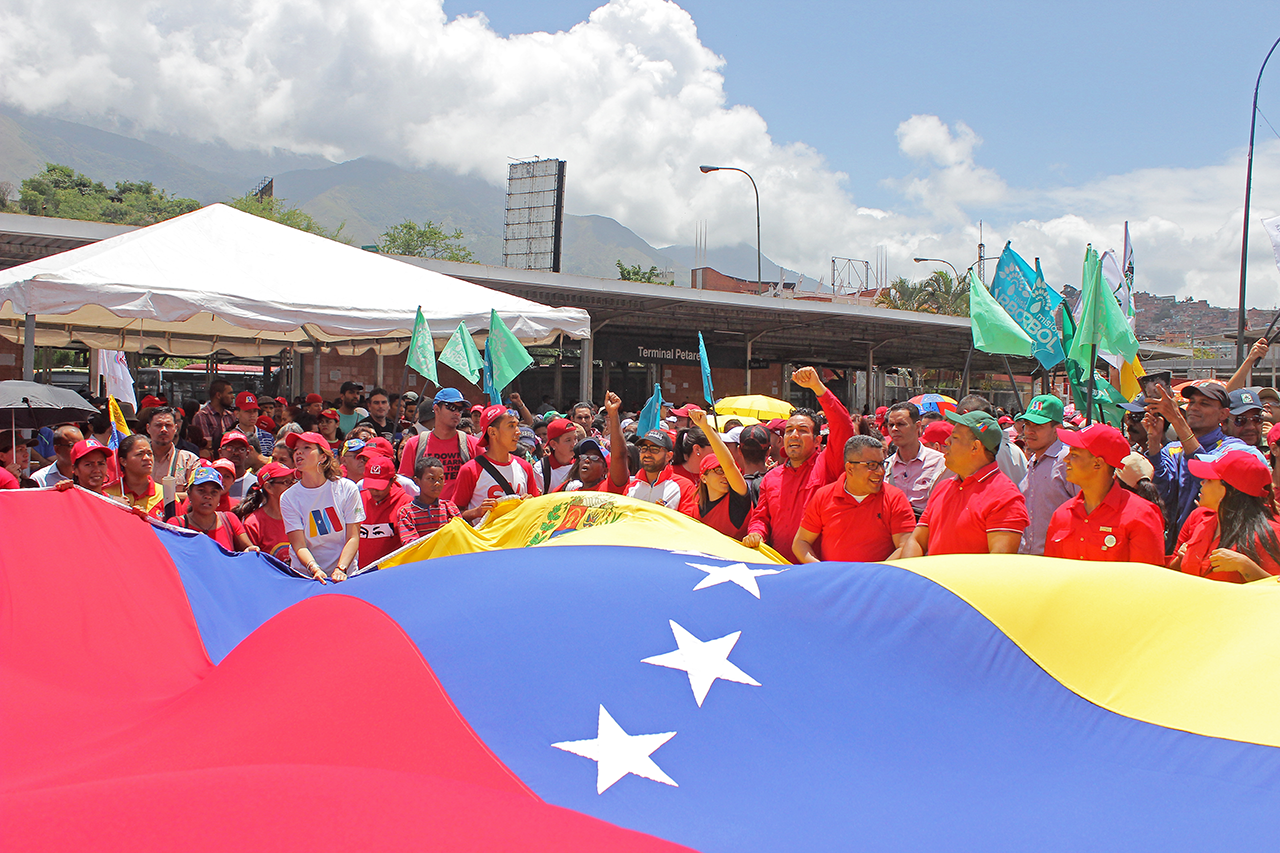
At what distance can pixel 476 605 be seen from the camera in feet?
11.6

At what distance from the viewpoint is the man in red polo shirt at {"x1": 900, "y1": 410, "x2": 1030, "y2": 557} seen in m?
4.44

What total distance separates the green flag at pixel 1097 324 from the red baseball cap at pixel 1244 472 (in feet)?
10.8

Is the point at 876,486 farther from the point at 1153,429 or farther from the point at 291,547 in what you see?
the point at 291,547

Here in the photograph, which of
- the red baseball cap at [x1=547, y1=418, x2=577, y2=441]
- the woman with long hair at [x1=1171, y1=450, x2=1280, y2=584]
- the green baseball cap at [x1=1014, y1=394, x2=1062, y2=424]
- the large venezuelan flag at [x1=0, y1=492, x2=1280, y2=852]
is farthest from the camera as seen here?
the red baseball cap at [x1=547, y1=418, x2=577, y2=441]

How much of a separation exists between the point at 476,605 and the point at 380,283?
8.53 m

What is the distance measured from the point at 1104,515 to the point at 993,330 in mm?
3704

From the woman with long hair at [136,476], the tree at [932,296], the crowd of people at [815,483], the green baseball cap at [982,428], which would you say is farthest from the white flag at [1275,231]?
the tree at [932,296]

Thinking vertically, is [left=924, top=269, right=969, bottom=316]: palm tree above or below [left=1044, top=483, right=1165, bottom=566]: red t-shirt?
above

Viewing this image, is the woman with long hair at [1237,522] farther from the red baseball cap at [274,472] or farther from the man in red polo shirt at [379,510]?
the red baseball cap at [274,472]

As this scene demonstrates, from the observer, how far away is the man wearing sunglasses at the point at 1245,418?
19.9 feet

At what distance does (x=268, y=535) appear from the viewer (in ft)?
19.7

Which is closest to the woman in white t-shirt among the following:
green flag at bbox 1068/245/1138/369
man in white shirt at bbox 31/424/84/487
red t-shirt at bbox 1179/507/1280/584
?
man in white shirt at bbox 31/424/84/487

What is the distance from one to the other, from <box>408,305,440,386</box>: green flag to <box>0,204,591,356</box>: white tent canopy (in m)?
0.64

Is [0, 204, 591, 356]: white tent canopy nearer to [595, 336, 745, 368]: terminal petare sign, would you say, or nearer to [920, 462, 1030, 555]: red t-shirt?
[920, 462, 1030, 555]: red t-shirt
